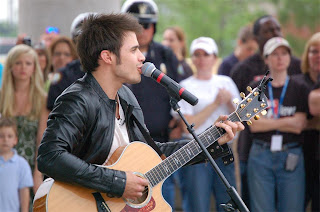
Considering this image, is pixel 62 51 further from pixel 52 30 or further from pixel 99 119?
pixel 99 119

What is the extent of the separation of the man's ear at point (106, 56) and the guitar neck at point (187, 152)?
30.3 inches

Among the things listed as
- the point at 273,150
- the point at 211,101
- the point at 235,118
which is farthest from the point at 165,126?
the point at 235,118

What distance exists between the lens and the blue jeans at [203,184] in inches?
243

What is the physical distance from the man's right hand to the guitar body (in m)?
0.09

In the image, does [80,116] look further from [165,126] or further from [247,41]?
[247,41]

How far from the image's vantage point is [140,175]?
12.7ft

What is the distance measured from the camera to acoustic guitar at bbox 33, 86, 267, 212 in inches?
142

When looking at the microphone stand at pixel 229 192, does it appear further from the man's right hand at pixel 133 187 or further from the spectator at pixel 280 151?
the spectator at pixel 280 151

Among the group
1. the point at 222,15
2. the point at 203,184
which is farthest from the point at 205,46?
the point at 222,15

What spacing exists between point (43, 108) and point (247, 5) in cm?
1435

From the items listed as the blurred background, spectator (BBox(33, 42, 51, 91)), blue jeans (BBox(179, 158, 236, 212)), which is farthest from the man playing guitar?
the blurred background

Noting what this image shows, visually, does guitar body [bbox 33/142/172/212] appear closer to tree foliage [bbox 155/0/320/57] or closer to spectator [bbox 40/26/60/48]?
spectator [bbox 40/26/60/48]

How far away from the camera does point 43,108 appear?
237 inches

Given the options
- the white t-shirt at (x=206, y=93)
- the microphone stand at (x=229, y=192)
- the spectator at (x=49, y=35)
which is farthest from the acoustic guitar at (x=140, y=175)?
the spectator at (x=49, y=35)
